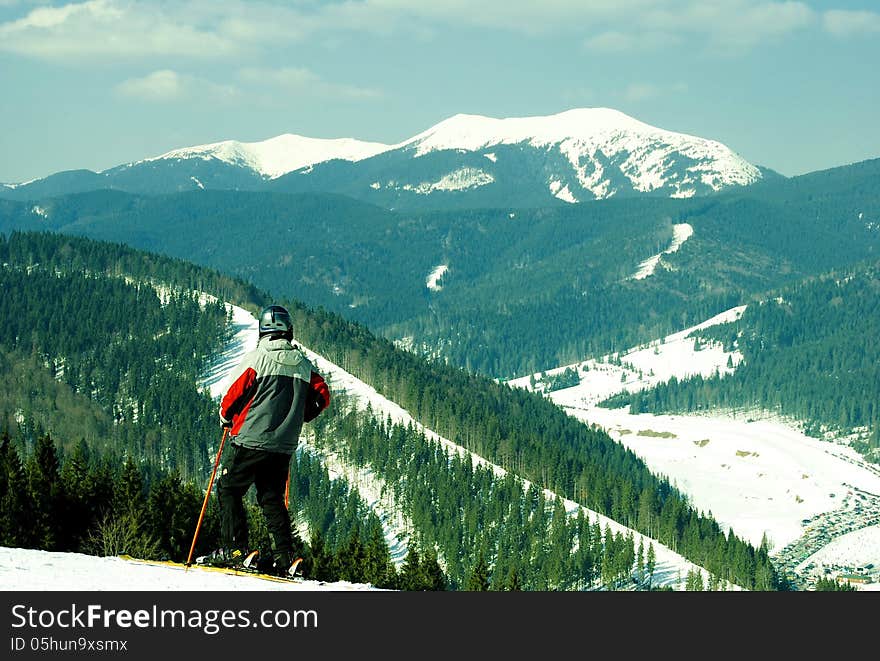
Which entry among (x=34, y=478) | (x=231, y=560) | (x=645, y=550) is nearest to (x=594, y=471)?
(x=645, y=550)

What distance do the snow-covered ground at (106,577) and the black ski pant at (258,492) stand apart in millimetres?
1068

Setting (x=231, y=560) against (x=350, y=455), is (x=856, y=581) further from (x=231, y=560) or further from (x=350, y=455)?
(x=231, y=560)

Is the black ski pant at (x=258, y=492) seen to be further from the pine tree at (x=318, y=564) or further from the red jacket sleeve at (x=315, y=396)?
the pine tree at (x=318, y=564)

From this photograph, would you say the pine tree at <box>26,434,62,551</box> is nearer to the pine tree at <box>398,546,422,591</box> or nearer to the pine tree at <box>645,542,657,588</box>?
the pine tree at <box>398,546,422,591</box>

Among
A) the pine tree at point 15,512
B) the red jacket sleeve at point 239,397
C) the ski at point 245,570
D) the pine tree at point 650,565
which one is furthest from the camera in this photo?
the pine tree at point 650,565

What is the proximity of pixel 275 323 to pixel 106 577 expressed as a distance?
21.5ft

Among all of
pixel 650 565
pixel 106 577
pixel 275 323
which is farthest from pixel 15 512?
pixel 650 565

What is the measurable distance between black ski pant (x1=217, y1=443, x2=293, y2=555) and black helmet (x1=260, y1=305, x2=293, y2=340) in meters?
2.64

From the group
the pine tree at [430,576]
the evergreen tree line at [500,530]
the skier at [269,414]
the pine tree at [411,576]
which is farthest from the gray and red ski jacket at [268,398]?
the evergreen tree line at [500,530]

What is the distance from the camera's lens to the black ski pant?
24.7 m

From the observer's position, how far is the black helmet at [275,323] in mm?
24344

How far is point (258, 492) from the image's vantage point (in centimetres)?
2522

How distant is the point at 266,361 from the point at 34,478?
5417 cm

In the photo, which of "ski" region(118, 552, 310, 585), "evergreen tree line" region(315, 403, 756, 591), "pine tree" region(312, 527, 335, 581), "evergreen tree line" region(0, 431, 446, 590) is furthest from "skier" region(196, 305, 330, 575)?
"evergreen tree line" region(315, 403, 756, 591)
